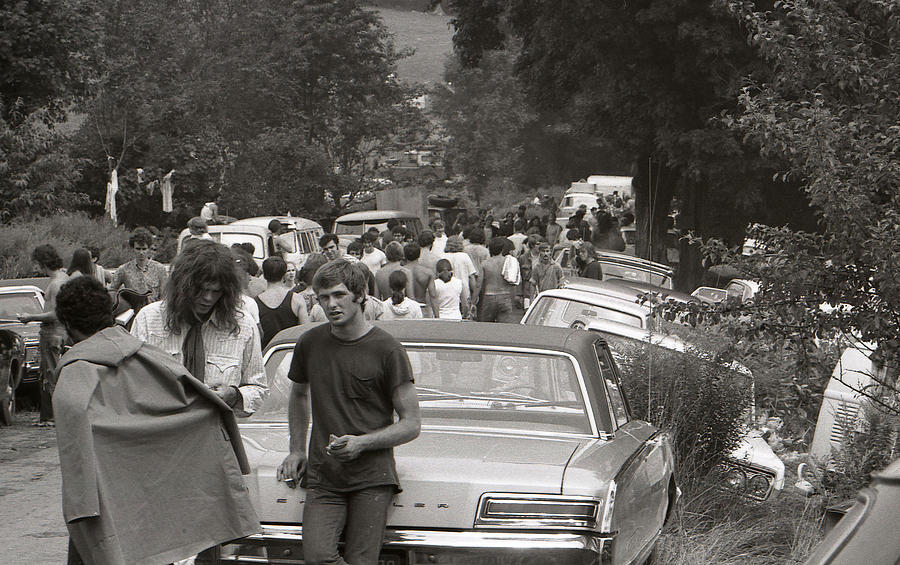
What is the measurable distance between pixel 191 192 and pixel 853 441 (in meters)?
30.5

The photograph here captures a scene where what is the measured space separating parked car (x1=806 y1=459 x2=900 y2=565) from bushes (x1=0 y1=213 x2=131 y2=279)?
16.8 metres

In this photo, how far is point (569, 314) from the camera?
11.3m

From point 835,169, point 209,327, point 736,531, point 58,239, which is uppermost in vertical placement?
point 835,169

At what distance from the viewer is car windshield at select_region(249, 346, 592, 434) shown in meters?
6.10

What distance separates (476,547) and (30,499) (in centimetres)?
548

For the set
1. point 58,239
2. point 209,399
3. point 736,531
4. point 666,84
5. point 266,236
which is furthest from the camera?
point 58,239

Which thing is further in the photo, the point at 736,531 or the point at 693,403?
the point at 693,403

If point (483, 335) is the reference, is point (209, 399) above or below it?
above

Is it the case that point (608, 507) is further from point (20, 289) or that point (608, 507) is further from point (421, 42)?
point (421, 42)

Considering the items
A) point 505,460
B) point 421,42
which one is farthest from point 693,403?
point 421,42

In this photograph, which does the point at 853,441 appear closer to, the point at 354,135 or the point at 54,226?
the point at 54,226

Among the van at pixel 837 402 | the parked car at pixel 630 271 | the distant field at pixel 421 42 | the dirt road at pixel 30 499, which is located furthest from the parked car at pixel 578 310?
the distant field at pixel 421 42

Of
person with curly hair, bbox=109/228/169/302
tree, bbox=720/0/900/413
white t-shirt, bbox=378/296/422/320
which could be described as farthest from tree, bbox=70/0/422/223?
tree, bbox=720/0/900/413

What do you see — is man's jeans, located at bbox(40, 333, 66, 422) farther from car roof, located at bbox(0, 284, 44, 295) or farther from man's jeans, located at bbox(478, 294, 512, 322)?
man's jeans, located at bbox(478, 294, 512, 322)
